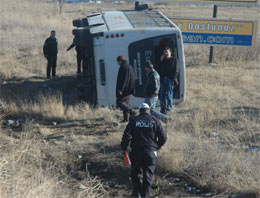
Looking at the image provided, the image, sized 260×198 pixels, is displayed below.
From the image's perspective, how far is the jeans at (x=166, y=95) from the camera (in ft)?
32.6

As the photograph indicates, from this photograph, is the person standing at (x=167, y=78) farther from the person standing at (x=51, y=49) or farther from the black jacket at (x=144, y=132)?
the person standing at (x=51, y=49)

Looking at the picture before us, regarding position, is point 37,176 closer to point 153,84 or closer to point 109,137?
point 109,137

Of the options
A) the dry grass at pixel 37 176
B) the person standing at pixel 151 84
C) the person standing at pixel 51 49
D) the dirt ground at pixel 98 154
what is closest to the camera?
the dry grass at pixel 37 176

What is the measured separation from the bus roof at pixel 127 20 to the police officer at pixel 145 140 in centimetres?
448

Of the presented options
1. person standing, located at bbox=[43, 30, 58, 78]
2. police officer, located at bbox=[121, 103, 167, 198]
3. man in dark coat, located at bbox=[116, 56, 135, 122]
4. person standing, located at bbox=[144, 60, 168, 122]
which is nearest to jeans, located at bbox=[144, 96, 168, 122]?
person standing, located at bbox=[144, 60, 168, 122]

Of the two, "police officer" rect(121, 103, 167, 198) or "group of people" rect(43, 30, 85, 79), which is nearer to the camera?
"police officer" rect(121, 103, 167, 198)

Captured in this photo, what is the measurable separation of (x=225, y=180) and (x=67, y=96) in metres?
6.51

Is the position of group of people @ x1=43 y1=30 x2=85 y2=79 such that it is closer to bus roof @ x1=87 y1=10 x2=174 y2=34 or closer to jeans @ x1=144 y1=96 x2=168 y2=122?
bus roof @ x1=87 y1=10 x2=174 y2=34

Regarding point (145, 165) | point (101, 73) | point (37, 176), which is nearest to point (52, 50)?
point (101, 73)

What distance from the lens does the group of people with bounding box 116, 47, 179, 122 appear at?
29.6ft

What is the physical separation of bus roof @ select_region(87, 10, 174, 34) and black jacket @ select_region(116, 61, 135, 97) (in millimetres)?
1446

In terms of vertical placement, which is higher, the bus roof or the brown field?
the bus roof

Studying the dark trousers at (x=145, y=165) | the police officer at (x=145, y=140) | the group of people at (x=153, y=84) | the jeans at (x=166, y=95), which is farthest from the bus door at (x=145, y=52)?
the dark trousers at (x=145, y=165)

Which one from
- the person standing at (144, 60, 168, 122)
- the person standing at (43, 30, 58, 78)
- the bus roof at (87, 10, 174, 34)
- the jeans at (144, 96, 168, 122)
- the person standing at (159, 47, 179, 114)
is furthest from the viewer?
the person standing at (43, 30, 58, 78)
